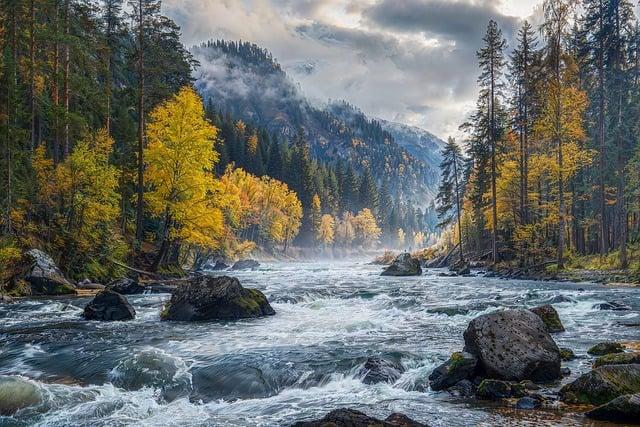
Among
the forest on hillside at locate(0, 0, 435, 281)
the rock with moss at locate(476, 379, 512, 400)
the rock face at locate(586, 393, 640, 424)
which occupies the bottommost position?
the rock with moss at locate(476, 379, 512, 400)

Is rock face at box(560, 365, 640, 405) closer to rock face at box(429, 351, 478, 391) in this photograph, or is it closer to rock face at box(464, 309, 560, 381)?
Answer: rock face at box(464, 309, 560, 381)

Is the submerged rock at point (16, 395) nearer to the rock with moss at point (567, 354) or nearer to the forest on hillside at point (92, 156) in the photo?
the rock with moss at point (567, 354)

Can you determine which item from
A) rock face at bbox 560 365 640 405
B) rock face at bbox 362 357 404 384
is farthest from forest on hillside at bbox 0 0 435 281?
rock face at bbox 560 365 640 405

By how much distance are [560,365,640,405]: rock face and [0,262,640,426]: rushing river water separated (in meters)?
0.71

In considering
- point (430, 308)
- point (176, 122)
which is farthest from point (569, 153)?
point (176, 122)

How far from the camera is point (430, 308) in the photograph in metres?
20.2

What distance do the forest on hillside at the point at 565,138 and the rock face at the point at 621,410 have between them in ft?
89.7

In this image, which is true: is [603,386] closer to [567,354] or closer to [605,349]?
[567,354]

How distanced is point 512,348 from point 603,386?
1985mm

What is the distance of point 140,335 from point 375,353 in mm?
7305

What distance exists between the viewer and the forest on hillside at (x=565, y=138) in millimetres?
32969

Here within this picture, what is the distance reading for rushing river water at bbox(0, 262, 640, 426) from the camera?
8.47m

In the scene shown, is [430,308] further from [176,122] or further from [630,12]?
[630,12]

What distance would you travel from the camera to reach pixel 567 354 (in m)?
11.4
